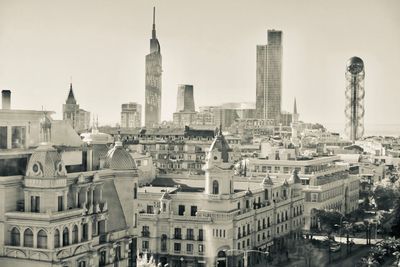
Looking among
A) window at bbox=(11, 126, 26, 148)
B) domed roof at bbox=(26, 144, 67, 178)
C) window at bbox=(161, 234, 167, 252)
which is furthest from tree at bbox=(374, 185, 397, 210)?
domed roof at bbox=(26, 144, 67, 178)

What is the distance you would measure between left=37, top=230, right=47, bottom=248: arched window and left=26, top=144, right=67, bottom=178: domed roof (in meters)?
4.04

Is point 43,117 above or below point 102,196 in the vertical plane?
above

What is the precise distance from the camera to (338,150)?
182750 mm

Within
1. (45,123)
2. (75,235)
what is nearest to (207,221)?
(75,235)

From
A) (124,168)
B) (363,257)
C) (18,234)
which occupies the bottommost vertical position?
(363,257)

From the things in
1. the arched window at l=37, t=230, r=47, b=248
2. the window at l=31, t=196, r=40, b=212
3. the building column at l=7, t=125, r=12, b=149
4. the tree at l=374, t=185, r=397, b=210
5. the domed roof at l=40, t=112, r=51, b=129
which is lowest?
the tree at l=374, t=185, r=397, b=210

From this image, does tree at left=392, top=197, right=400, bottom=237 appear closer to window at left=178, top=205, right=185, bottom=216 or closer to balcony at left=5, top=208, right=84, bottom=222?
window at left=178, top=205, right=185, bottom=216

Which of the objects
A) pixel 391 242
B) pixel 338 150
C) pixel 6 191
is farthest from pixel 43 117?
pixel 338 150

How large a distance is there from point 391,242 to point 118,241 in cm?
3186

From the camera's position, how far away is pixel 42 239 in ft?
182

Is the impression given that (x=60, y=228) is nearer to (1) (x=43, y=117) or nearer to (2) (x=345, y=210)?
(1) (x=43, y=117)

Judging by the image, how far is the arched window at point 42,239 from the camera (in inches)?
2176

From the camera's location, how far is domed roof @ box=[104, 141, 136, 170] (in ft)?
223

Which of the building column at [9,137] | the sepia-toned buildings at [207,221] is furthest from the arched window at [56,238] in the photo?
the sepia-toned buildings at [207,221]
